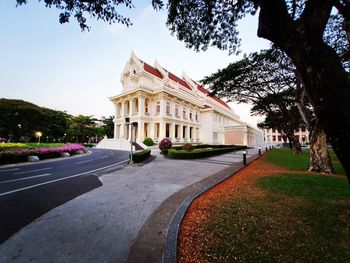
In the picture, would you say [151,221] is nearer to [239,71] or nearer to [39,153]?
[239,71]

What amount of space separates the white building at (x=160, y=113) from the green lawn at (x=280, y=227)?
82.6 ft

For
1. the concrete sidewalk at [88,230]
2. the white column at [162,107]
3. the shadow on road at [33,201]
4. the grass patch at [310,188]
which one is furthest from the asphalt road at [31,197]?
the white column at [162,107]

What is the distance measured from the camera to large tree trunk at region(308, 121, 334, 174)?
29.2 ft

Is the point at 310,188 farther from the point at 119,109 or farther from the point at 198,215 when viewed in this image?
the point at 119,109

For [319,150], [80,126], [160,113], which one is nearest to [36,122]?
[80,126]

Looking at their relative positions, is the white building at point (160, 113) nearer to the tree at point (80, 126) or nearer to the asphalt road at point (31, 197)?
the tree at point (80, 126)

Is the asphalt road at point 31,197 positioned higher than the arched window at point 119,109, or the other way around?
the arched window at point 119,109

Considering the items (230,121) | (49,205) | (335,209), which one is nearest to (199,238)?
(335,209)

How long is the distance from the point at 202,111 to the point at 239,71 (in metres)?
29.1

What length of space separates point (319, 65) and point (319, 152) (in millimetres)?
9308

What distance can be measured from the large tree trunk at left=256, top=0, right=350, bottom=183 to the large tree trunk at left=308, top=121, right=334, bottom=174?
843cm

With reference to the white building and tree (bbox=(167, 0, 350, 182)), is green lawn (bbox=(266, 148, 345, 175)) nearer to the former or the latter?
tree (bbox=(167, 0, 350, 182))

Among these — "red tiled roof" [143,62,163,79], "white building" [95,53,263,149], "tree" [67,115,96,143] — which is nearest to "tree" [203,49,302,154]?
"white building" [95,53,263,149]

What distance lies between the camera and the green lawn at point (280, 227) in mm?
2465
